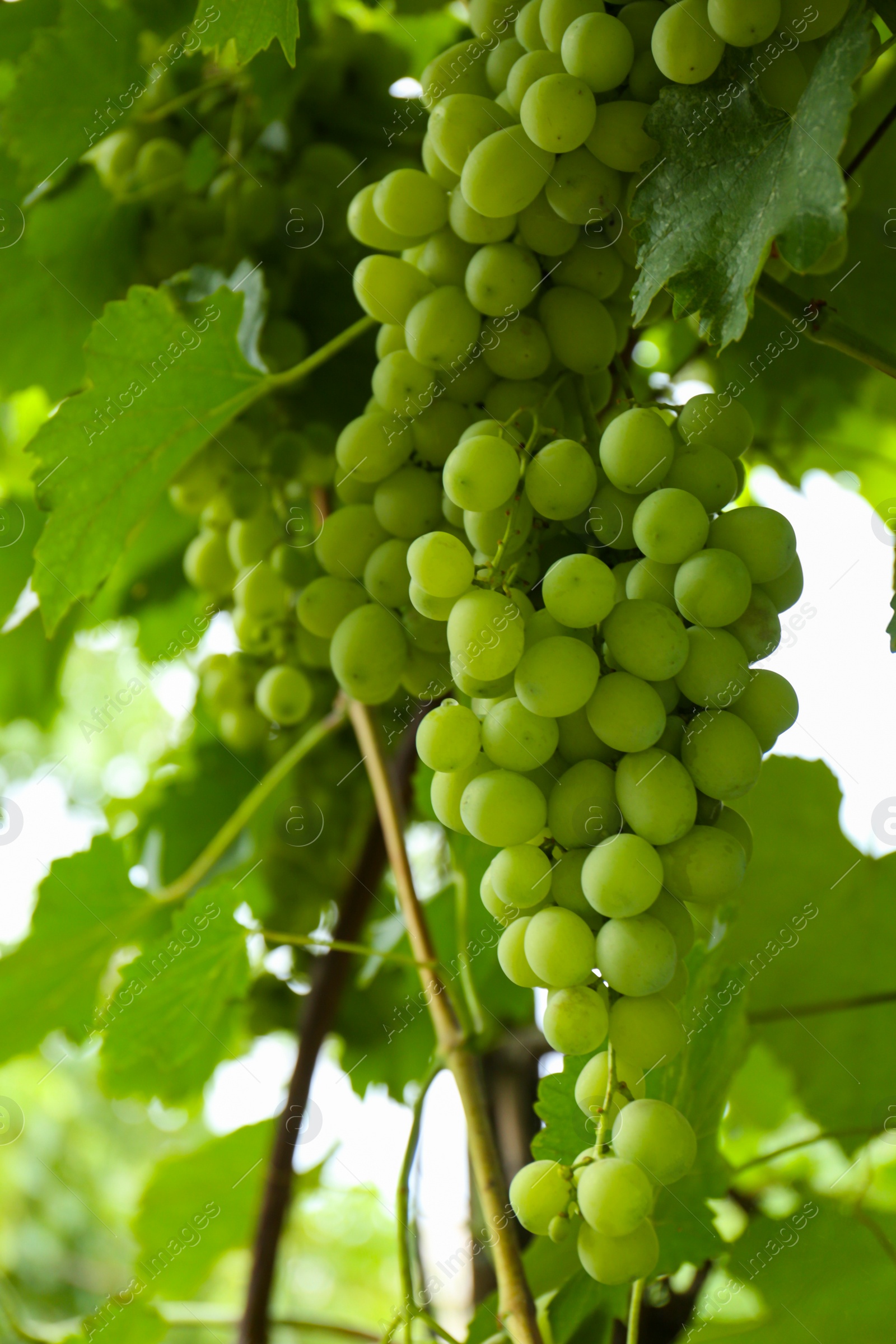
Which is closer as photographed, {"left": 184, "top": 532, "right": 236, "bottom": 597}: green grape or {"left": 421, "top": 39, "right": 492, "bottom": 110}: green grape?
{"left": 421, "top": 39, "right": 492, "bottom": 110}: green grape

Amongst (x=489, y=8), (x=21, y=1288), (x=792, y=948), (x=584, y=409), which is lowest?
(x=21, y=1288)

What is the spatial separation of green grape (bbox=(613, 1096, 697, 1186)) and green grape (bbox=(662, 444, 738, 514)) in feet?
0.69

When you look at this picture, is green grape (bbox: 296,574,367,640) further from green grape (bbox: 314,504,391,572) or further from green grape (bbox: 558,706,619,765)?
green grape (bbox: 558,706,619,765)

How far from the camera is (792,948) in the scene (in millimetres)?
649

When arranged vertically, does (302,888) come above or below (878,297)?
below

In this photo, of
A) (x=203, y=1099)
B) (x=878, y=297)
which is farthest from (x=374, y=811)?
(x=878, y=297)

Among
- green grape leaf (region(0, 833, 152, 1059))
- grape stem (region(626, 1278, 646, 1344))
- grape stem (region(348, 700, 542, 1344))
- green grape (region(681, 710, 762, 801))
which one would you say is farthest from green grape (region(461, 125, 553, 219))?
green grape leaf (region(0, 833, 152, 1059))

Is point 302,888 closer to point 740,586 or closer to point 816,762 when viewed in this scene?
point 816,762

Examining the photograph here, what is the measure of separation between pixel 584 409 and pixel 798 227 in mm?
112

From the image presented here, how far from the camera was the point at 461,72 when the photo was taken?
446mm

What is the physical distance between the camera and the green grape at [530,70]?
401mm

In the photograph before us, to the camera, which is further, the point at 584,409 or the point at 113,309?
the point at 113,309

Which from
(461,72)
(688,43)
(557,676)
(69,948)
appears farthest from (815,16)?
(69,948)

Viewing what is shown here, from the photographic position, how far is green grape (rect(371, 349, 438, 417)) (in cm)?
44
